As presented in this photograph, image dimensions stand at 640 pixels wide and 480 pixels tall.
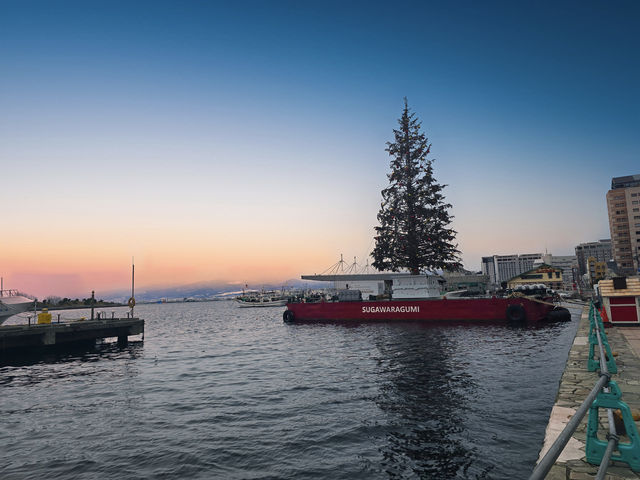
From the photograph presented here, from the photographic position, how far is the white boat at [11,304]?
121 ft

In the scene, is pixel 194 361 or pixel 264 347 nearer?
pixel 194 361

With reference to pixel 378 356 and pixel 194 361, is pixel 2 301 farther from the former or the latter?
pixel 378 356

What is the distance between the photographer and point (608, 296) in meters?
22.3

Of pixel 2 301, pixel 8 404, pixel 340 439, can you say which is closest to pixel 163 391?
pixel 8 404

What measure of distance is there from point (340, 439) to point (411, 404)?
3.64m

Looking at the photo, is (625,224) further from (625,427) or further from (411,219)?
(625,427)

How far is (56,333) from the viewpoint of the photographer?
31188 millimetres

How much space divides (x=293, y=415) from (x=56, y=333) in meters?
28.4

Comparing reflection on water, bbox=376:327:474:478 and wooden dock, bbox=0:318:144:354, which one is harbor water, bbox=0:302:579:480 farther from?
wooden dock, bbox=0:318:144:354

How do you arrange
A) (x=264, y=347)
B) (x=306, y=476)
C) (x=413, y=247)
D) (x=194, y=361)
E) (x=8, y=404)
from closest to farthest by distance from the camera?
(x=306, y=476)
(x=8, y=404)
(x=194, y=361)
(x=264, y=347)
(x=413, y=247)

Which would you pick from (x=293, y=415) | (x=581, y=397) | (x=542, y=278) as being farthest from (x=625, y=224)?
(x=293, y=415)

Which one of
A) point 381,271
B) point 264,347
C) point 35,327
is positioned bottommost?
point 264,347

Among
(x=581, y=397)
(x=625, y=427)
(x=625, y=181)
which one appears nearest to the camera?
(x=625, y=427)

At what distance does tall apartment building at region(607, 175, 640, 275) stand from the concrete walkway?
160082mm
